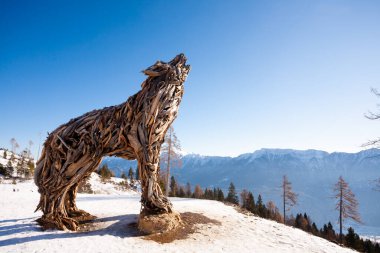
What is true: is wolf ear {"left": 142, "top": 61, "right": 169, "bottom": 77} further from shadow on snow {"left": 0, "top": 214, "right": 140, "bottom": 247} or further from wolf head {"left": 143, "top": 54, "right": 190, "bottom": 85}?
shadow on snow {"left": 0, "top": 214, "right": 140, "bottom": 247}

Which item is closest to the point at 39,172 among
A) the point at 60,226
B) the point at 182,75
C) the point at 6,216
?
the point at 60,226

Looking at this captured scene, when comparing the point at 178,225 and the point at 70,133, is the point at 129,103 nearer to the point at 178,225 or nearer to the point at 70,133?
the point at 70,133

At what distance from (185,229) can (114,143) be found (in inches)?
200

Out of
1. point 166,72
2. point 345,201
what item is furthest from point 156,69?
point 345,201

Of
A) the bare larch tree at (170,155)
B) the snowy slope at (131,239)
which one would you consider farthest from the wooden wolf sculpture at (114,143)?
the bare larch tree at (170,155)

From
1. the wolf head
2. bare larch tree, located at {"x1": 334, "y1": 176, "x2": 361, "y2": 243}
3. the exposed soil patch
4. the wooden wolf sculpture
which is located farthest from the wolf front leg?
bare larch tree, located at {"x1": 334, "y1": 176, "x2": 361, "y2": 243}

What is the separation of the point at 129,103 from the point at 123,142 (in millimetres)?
1893

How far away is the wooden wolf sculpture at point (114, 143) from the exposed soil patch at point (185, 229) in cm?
103

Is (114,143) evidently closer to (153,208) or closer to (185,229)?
(153,208)

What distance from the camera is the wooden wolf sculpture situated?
10.7 meters

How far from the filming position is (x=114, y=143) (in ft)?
37.6

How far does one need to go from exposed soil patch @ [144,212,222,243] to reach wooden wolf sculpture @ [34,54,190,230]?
3.39ft

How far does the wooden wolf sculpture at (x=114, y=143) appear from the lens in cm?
1072

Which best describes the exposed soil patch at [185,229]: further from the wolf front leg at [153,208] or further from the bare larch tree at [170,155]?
the bare larch tree at [170,155]
